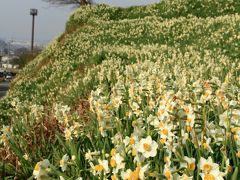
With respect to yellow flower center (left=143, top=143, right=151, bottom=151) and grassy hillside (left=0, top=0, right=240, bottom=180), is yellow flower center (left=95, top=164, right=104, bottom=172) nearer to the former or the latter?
grassy hillside (left=0, top=0, right=240, bottom=180)

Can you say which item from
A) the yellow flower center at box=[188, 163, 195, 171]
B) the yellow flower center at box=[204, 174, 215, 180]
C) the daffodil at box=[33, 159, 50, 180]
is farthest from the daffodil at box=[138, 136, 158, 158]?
the daffodil at box=[33, 159, 50, 180]

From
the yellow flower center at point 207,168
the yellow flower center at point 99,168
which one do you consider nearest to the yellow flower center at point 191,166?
the yellow flower center at point 207,168

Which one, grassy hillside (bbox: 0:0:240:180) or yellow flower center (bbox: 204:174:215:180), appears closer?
yellow flower center (bbox: 204:174:215:180)

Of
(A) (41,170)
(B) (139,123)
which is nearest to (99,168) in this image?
(A) (41,170)

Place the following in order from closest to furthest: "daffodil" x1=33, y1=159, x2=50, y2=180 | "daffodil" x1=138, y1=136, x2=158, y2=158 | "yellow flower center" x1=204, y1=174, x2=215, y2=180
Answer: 1. "yellow flower center" x1=204, y1=174, x2=215, y2=180
2. "daffodil" x1=138, y1=136, x2=158, y2=158
3. "daffodil" x1=33, y1=159, x2=50, y2=180

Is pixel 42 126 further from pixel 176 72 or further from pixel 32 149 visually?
pixel 176 72

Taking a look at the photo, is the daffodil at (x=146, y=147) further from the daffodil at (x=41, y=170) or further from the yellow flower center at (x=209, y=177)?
the daffodil at (x=41, y=170)

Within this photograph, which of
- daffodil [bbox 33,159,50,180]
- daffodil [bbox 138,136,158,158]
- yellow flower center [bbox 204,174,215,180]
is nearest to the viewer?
yellow flower center [bbox 204,174,215,180]

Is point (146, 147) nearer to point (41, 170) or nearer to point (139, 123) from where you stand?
point (41, 170)

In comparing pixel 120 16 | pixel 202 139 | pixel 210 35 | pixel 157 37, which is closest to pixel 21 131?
pixel 202 139

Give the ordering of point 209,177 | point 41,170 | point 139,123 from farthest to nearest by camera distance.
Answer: point 139,123 → point 41,170 → point 209,177

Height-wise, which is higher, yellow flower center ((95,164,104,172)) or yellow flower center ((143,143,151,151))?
yellow flower center ((143,143,151,151))

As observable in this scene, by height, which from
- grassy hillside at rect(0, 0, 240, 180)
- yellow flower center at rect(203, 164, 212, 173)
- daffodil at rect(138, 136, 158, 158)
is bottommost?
grassy hillside at rect(0, 0, 240, 180)

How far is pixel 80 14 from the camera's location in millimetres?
29578
